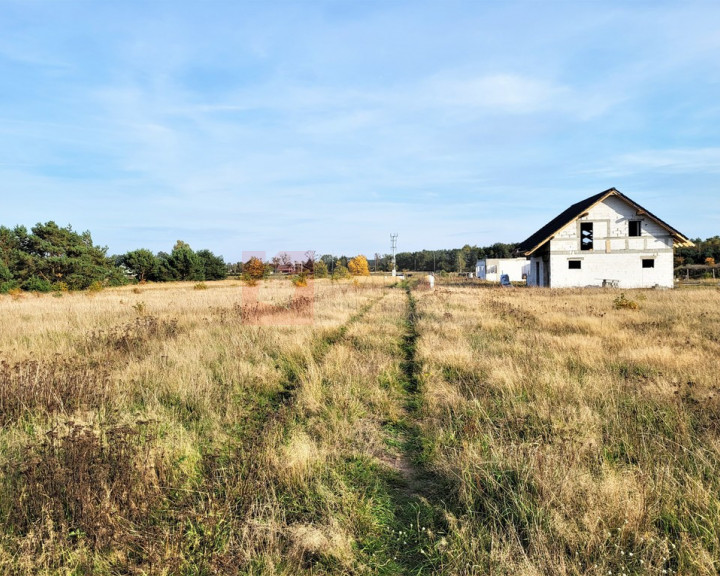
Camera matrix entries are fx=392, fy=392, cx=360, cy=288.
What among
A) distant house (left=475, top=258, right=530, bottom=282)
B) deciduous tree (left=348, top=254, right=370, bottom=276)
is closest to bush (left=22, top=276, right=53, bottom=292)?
distant house (left=475, top=258, right=530, bottom=282)

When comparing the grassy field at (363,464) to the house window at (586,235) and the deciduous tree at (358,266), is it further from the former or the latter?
the deciduous tree at (358,266)

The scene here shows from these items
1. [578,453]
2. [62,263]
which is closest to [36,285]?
[62,263]

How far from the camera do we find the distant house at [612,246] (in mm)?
27500

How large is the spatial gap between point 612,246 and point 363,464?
101 ft

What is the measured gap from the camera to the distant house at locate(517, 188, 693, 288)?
1083 inches

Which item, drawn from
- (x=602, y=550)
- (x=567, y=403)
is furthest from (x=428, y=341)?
(x=602, y=550)

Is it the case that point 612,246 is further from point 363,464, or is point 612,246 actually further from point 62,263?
point 62,263

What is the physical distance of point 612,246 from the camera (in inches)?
1112

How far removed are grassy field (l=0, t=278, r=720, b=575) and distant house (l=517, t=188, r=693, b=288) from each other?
76.5 feet

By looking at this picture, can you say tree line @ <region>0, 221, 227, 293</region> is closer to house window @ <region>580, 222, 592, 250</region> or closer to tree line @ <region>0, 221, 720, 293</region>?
tree line @ <region>0, 221, 720, 293</region>

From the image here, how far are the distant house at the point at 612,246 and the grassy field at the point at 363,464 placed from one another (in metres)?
23.3

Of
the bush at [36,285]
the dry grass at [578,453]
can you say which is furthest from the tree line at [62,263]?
the dry grass at [578,453]

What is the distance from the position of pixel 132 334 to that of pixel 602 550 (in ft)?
32.7

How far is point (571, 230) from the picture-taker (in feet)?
93.9
